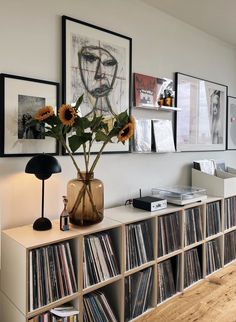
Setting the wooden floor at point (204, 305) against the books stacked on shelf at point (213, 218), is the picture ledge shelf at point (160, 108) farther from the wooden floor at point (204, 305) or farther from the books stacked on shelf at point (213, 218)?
the wooden floor at point (204, 305)

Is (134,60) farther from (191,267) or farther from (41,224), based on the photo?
(191,267)

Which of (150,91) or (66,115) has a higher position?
(150,91)

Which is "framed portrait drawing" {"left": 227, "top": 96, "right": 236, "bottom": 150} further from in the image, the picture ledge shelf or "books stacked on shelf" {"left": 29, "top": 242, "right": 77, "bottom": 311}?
"books stacked on shelf" {"left": 29, "top": 242, "right": 77, "bottom": 311}

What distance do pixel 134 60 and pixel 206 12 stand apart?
2.76 ft

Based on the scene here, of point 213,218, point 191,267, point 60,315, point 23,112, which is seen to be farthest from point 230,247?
point 23,112

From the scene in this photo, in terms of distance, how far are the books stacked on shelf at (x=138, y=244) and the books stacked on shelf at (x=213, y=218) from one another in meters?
0.75

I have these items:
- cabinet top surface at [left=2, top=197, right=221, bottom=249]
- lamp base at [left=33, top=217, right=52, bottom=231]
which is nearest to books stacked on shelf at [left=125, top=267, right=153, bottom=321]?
cabinet top surface at [left=2, top=197, right=221, bottom=249]

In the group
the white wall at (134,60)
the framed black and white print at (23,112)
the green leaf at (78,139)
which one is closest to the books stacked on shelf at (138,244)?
the white wall at (134,60)

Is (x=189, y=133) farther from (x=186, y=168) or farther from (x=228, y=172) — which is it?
(x=228, y=172)

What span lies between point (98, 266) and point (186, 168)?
151 centimetres

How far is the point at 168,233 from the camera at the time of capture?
2.21 m

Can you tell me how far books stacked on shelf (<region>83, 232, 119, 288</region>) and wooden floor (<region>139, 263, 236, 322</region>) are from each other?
463 mm

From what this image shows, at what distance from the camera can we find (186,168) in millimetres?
2943

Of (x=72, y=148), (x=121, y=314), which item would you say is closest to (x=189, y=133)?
(x=72, y=148)
